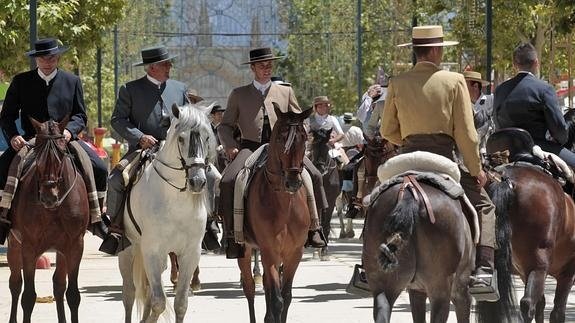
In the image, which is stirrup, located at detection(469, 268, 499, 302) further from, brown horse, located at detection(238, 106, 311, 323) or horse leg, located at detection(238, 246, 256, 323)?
horse leg, located at detection(238, 246, 256, 323)

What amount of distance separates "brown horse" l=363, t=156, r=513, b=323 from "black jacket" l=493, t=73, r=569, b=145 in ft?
10.6

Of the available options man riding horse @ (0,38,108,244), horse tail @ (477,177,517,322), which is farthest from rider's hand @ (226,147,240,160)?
horse tail @ (477,177,517,322)

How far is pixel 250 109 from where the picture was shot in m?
15.1

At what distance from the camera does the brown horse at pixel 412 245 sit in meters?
10.1

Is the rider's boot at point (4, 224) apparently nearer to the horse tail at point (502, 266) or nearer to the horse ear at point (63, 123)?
the horse ear at point (63, 123)

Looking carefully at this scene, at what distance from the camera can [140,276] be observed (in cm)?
1442

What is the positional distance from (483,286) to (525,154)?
242 cm

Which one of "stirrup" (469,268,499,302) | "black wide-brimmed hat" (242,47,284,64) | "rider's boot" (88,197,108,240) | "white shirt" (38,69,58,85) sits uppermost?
"black wide-brimmed hat" (242,47,284,64)

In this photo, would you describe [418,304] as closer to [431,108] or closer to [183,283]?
[431,108]

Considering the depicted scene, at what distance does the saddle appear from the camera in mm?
13477

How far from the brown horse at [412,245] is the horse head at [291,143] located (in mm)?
3220

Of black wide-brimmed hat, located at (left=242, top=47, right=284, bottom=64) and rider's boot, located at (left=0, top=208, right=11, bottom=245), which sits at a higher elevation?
black wide-brimmed hat, located at (left=242, top=47, right=284, bottom=64)

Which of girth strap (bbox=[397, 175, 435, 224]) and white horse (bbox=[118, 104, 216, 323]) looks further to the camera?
white horse (bbox=[118, 104, 216, 323])

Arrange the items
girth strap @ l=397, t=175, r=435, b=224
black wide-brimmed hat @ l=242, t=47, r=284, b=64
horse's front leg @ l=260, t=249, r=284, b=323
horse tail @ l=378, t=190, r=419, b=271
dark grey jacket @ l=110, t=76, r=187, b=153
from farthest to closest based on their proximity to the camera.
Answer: black wide-brimmed hat @ l=242, t=47, r=284, b=64, dark grey jacket @ l=110, t=76, r=187, b=153, horse's front leg @ l=260, t=249, r=284, b=323, girth strap @ l=397, t=175, r=435, b=224, horse tail @ l=378, t=190, r=419, b=271
